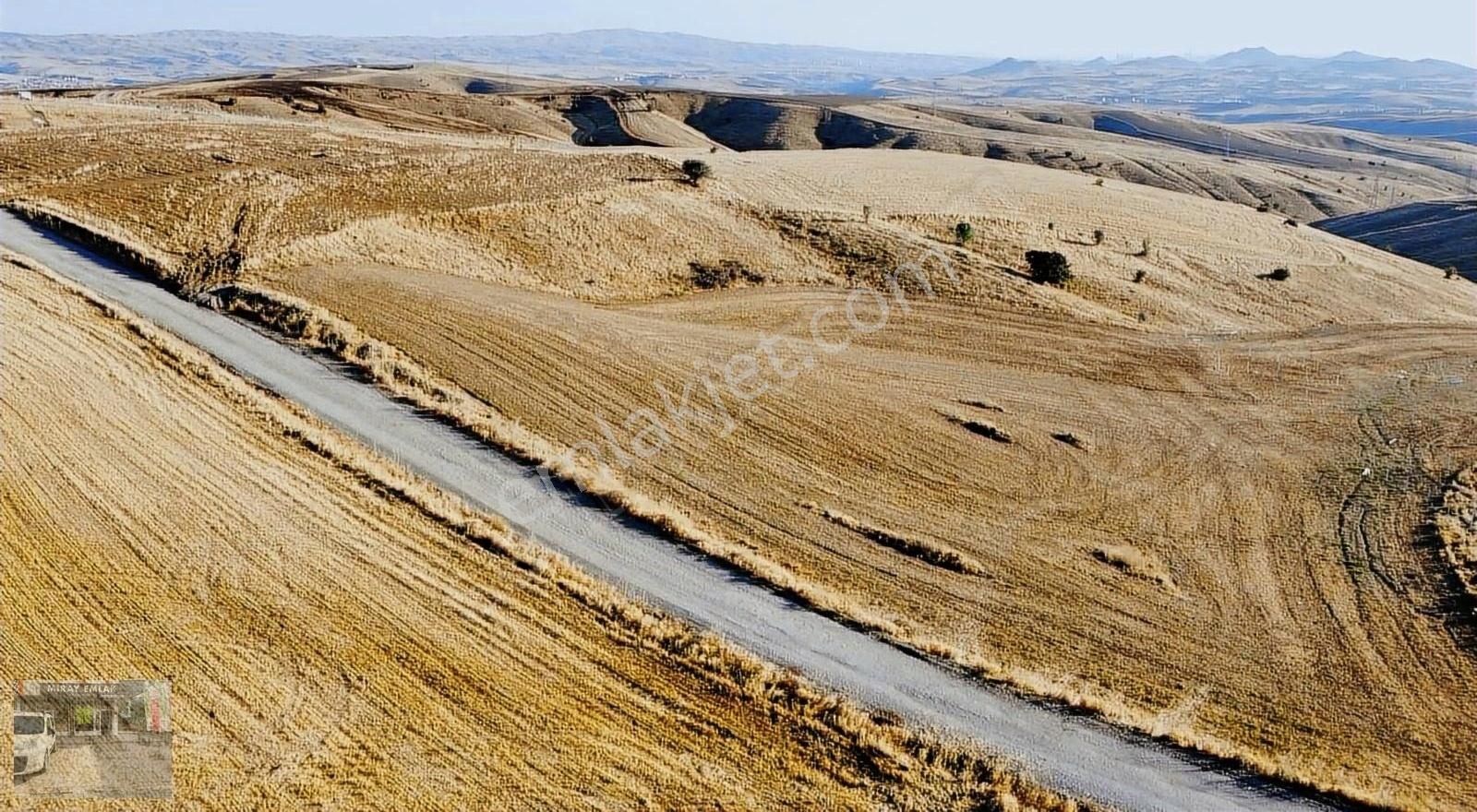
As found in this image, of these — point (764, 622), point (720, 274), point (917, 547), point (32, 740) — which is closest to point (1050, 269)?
point (720, 274)

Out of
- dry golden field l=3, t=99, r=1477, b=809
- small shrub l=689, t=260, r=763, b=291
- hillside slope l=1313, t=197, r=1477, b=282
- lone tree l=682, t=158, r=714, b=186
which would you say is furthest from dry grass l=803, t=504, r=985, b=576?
hillside slope l=1313, t=197, r=1477, b=282

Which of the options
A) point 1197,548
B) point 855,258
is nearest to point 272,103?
point 855,258

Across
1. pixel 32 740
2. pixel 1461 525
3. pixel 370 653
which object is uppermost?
pixel 1461 525

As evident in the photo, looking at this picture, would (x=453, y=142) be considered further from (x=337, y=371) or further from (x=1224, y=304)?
(x=1224, y=304)

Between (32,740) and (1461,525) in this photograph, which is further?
(1461,525)

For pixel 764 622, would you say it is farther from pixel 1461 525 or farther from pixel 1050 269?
pixel 1050 269

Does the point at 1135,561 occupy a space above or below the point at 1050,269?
below

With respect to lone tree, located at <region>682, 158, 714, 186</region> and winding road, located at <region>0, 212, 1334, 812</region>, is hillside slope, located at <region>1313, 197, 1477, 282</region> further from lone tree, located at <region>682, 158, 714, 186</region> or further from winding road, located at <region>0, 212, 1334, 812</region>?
winding road, located at <region>0, 212, 1334, 812</region>
